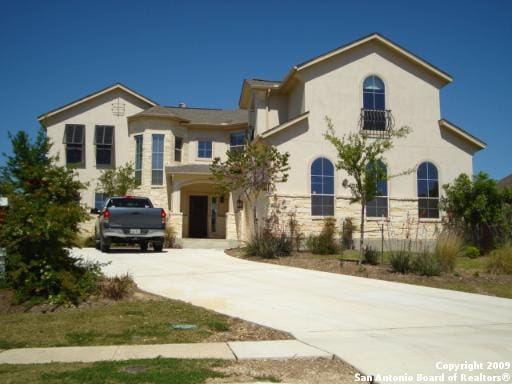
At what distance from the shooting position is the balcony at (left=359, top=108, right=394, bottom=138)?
2156cm

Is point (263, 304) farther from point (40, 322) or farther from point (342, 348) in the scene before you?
point (40, 322)

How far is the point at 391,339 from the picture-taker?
6.20 meters

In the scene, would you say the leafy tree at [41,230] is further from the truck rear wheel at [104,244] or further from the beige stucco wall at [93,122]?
the beige stucco wall at [93,122]

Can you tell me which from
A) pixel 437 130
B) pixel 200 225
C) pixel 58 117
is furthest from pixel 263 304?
pixel 58 117

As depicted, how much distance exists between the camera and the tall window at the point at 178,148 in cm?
2750

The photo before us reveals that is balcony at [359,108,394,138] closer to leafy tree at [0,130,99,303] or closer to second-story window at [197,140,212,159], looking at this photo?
second-story window at [197,140,212,159]

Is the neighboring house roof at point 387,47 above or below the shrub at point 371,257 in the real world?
above

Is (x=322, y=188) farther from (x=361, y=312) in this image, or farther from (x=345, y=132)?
(x=361, y=312)

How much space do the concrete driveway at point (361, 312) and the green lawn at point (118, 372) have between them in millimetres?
1628

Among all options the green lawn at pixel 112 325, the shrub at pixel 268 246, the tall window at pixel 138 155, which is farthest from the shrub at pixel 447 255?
the tall window at pixel 138 155

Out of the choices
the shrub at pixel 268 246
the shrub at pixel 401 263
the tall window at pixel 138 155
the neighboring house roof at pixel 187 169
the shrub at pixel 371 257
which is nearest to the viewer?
the shrub at pixel 401 263

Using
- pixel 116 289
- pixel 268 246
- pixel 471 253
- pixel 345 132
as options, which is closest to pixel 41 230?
pixel 116 289

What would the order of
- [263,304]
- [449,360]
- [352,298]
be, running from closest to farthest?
1. [449,360]
2. [263,304]
3. [352,298]

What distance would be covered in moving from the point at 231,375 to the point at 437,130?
19.7 meters
